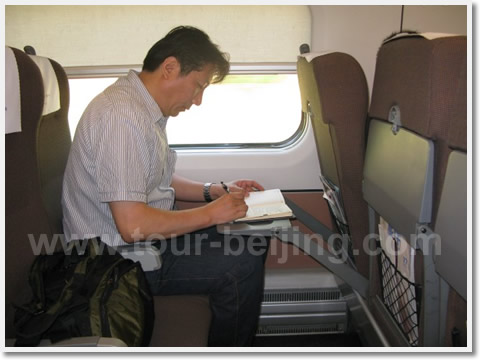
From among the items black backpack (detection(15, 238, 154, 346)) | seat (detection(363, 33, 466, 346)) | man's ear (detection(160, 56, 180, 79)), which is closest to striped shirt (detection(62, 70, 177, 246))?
man's ear (detection(160, 56, 180, 79))

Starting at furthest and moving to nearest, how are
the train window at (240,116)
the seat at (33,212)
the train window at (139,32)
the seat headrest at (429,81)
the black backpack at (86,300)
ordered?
the train window at (240,116)
the train window at (139,32)
the seat at (33,212)
the black backpack at (86,300)
the seat headrest at (429,81)

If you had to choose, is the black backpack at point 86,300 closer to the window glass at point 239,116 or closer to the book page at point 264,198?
the book page at point 264,198

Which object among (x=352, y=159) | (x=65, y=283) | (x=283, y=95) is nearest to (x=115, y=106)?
(x=65, y=283)

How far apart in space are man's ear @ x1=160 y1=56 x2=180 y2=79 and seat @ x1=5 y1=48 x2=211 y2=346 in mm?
431

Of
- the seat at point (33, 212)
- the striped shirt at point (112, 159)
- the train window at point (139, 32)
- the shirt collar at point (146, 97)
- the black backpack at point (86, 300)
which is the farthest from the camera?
the train window at point (139, 32)

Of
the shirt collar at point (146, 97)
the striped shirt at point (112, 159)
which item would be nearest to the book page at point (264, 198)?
the striped shirt at point (112, 159)

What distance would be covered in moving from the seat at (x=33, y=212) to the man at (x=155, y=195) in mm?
83

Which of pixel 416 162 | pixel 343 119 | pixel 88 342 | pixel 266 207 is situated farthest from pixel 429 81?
pixel 88 342

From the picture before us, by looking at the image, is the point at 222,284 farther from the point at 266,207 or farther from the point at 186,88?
the point at 186,88

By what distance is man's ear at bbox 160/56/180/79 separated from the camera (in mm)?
1660

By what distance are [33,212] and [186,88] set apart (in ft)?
2.40

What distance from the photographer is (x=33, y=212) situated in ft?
4.63

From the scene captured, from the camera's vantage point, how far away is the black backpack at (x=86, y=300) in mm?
1155

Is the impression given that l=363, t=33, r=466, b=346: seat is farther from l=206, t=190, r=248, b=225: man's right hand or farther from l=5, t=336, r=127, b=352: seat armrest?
l=5, t=336, r=127, b=352: seat armrest
